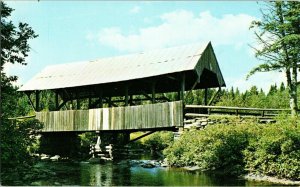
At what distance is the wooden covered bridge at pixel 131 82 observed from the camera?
69.3 ft

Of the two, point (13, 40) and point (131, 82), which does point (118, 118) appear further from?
point (13, 40)

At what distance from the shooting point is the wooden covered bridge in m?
21.1

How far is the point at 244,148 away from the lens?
15438 millimetres

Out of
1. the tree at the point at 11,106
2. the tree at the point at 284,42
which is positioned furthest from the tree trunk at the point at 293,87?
the tree at the point at 11,106

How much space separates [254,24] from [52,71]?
14.2 metres

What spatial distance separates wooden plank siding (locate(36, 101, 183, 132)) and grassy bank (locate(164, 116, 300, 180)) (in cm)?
188

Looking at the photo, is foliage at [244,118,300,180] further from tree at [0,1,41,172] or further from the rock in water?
the rock in water

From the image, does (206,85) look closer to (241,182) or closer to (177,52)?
(177,52)

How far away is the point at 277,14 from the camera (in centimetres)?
2277

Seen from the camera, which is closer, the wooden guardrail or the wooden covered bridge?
the wooden guardrail

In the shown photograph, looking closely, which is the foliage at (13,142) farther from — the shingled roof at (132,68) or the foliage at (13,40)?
the shingled roof at (132,68)

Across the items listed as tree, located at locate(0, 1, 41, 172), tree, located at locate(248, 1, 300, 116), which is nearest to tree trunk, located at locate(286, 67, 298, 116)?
tree, located at locate(248, 1, 300, 116)

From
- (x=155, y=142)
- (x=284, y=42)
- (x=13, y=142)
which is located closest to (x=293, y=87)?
(x=284, y=42)

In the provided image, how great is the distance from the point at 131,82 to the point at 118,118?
255cm
